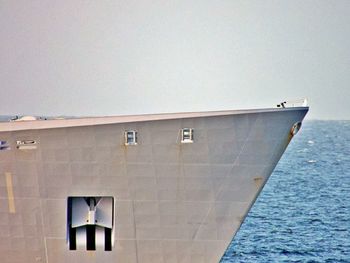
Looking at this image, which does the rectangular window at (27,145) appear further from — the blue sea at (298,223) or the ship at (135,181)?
the blue sea at (298,223)

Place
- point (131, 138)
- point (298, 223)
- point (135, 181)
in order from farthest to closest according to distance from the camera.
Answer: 1. point (298, 223)
2. point (135, 181)
3. point (131, 138)

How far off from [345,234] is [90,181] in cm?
2491

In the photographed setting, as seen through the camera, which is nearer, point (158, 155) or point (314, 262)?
point (158, 155)

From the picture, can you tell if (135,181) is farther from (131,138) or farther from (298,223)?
(298,223)

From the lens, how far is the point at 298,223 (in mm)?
53125

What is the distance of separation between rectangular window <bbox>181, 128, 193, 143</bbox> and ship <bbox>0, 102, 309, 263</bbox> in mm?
32

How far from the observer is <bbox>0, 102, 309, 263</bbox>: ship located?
27.1m

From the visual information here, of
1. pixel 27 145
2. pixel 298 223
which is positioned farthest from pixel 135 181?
pixel 298 223

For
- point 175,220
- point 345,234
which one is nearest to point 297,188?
point 345,234

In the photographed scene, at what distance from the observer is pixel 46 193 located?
28.0 m

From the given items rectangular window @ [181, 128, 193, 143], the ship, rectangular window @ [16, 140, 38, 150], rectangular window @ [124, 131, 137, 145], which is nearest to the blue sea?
the ship

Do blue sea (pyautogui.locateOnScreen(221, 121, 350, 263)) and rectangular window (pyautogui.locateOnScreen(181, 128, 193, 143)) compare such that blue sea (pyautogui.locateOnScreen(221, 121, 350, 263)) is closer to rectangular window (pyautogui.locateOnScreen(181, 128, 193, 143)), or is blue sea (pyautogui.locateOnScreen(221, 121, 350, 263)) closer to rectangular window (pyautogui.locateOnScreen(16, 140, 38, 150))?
rectangular window (pyautogui.locateOnScreen(181, 128, 193, 143))

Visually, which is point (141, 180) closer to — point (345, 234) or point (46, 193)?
point (46, 193)

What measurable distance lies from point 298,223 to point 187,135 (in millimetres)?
27582
